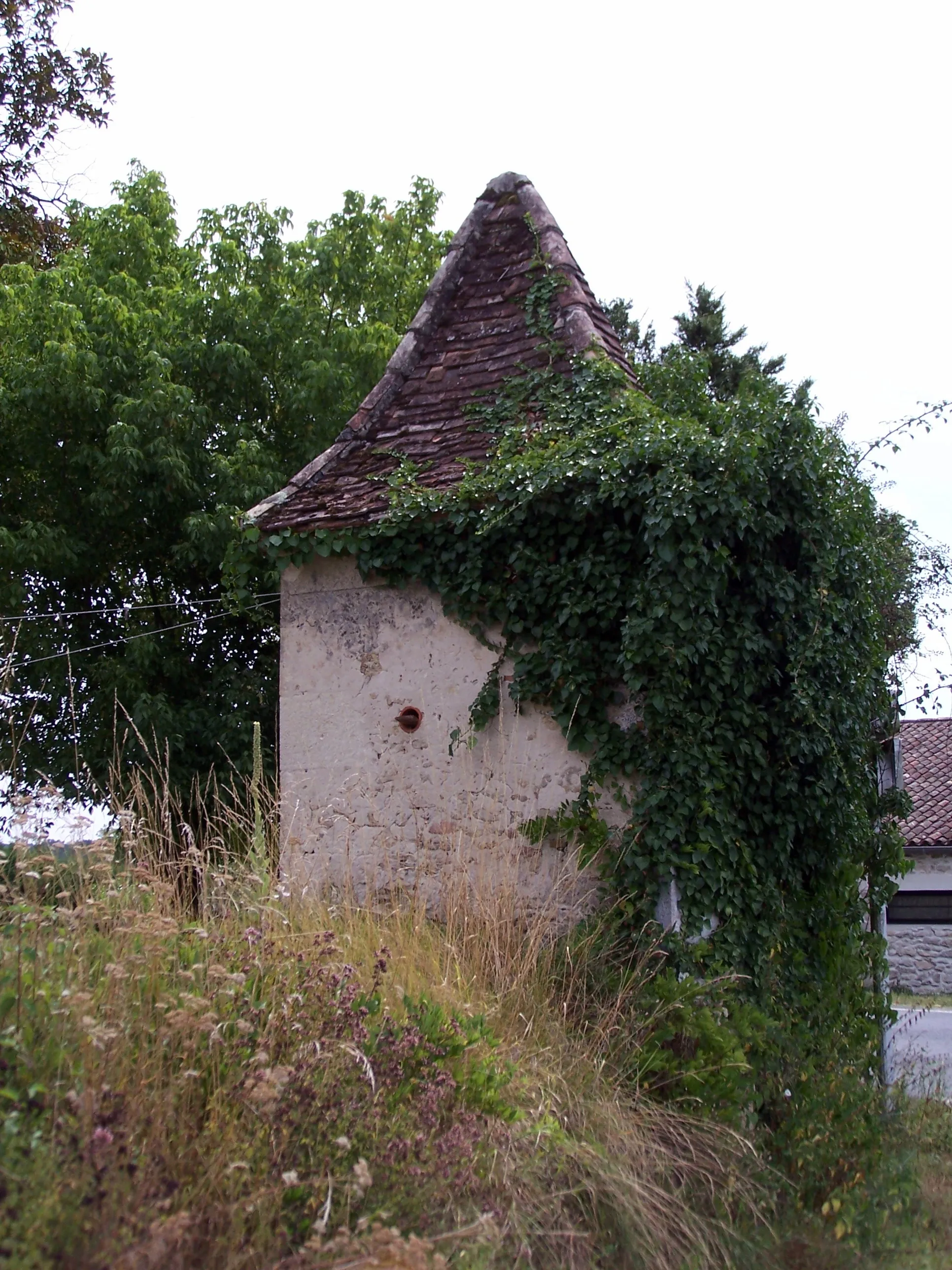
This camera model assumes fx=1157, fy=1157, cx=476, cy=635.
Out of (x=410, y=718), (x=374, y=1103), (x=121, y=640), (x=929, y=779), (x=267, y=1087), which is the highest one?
(x=121, y=640)

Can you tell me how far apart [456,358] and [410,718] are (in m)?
2.84

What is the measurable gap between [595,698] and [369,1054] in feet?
10.1

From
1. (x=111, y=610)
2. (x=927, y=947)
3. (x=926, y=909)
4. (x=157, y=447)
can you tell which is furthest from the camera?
(x=926, y=909)

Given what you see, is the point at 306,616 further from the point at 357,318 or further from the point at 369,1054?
the point at 357,318

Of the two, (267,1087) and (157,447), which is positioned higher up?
(157,447)

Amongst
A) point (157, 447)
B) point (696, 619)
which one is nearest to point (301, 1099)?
point (696, 619)

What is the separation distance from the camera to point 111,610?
1255 cm

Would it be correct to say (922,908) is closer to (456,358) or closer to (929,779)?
(929,779)

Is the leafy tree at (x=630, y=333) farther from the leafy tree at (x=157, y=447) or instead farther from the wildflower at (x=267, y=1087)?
the wildflower at (x=267, y=1087)

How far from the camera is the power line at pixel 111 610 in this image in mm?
12148

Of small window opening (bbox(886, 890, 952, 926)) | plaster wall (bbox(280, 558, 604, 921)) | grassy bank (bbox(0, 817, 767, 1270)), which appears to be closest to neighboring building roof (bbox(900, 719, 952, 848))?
small window opening (bbox(886, 890, 952, 926))

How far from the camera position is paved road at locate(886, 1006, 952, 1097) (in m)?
7.84

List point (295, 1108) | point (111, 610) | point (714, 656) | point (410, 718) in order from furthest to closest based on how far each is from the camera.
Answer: point (111, 610) < point (410, 718) < point (714, 656) < point (295, 1108)

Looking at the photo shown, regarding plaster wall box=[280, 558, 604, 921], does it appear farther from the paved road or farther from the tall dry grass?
the paved road
